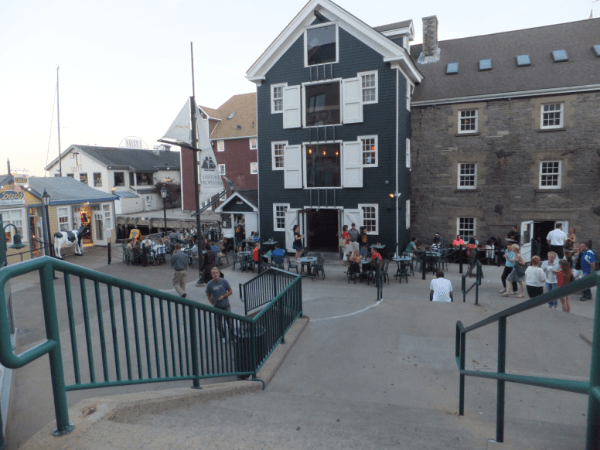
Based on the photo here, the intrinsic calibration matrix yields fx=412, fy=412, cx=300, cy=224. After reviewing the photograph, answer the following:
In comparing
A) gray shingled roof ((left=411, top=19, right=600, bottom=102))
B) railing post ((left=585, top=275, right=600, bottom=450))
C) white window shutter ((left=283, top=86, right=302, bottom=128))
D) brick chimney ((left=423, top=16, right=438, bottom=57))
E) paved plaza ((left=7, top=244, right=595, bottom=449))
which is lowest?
paved plaza ((left=7, top=244, right=595, bottom=449))

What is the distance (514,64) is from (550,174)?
6469 millimetres

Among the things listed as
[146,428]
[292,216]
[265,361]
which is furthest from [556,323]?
[292,216]

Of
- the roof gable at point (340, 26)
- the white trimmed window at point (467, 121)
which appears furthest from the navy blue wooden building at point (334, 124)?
the white trimmed window at point (467, 121)

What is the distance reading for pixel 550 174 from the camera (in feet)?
67.6

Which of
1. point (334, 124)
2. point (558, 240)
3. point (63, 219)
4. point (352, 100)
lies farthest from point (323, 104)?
point (63, 219)

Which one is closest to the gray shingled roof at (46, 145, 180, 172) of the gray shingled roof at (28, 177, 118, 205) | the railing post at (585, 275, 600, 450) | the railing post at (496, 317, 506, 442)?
the gray shingled roof at (28, 177, 118, 205)

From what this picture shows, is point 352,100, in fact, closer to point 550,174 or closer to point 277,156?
point 277,156

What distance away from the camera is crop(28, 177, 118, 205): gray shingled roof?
75.7 feet

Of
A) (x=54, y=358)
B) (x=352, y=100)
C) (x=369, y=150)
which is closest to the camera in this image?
(x=54, y=358)

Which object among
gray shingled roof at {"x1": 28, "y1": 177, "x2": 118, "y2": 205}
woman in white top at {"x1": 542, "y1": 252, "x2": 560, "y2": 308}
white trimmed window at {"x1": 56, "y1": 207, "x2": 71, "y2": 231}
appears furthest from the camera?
white trimmed window at {"x1": 56, "y1": 207, "x2": 71, "y2": 231}

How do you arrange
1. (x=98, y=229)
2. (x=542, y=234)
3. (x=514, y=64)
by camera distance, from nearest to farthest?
(x=542, y=234), (x=514, y=64), (x=98, y=229)

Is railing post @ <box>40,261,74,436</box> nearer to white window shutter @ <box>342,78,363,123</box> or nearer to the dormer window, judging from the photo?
white window shutter @ <box>342,78,363,123</box>

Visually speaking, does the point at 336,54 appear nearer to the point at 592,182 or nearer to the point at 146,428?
the point at 592,182

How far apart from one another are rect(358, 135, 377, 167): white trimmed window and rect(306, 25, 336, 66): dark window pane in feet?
14.3
